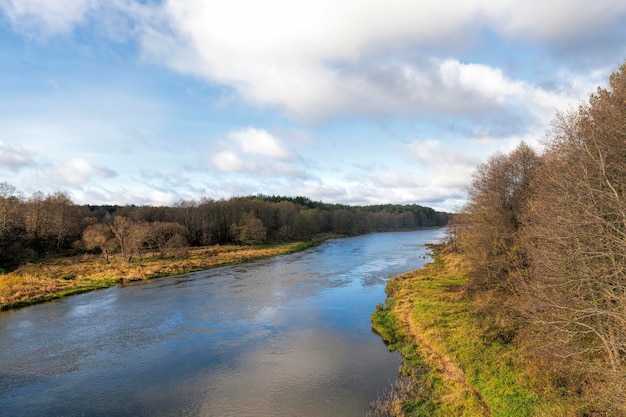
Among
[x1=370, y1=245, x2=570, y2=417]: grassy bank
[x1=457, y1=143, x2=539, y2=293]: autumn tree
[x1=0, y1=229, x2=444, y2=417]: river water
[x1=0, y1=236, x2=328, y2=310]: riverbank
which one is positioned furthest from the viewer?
[x1=0, y1=236, x2=328, y2=310]: riverbank

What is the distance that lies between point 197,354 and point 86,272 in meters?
34.9

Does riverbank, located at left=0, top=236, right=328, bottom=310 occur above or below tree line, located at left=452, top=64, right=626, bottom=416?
below

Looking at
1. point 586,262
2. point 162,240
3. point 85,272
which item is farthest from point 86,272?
point 586,262

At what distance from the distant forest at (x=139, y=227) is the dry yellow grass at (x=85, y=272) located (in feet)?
11.8

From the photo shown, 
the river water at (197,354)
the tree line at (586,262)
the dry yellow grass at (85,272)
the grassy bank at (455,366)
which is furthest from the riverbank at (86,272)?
the tree line at (586,262)

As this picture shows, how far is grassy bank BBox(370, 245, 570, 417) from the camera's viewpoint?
43.9ft

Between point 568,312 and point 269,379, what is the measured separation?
41.3ft

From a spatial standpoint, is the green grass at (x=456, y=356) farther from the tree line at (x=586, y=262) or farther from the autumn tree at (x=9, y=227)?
the autumn tree at (x=9, y=227)

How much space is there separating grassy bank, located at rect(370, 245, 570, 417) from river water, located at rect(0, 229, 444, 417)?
1314 mm

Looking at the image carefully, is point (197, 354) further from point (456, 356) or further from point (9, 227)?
point (9, 227)

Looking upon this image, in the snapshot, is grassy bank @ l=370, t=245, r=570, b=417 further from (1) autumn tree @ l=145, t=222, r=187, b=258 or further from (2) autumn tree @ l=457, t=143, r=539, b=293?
(1) autumn tree @ l=145, t=222, r=187, b=258

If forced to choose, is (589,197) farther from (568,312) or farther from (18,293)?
(18,293)

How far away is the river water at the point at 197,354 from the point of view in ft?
50.5

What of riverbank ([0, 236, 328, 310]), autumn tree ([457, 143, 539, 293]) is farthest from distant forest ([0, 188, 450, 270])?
autumn tree ([457, 143, 539, 293])
